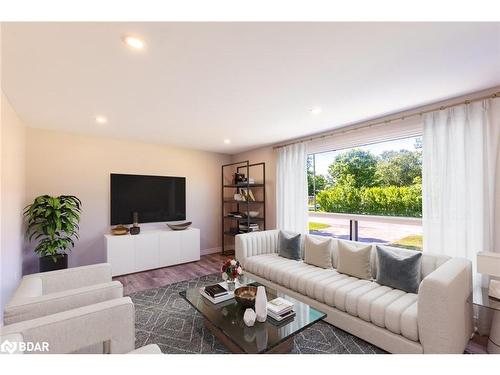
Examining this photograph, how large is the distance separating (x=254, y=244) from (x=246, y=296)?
4.91 feet

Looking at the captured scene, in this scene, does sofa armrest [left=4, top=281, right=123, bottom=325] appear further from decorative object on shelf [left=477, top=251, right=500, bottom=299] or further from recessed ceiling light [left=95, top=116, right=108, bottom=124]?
decorative object on shelf [left=477, top=251, right=500, bottom=299]

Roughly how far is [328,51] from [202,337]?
2.52 metres

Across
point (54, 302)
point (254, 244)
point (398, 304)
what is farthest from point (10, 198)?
point (398, 304)

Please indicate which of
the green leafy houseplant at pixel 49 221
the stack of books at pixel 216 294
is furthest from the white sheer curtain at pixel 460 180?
the green leafy houseplant at pixel 49 221

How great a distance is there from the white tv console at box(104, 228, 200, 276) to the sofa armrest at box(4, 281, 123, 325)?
2126 millimetres

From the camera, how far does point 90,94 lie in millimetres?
2232

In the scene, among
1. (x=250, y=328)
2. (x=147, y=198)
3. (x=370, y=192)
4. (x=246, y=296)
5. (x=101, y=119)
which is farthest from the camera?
(x=147, y=198)

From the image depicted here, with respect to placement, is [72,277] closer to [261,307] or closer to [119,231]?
[261,307]

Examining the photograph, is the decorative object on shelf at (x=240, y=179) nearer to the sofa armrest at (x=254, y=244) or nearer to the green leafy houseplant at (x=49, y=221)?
the sofa armrest at (x=254, y=244)

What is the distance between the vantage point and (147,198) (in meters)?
4.35

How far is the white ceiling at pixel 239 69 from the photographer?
1.37 metres

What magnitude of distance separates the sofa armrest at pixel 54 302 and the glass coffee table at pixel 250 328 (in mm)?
721

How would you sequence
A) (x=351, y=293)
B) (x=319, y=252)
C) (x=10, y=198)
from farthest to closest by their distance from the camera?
(x=319, y=252) < (x=10, y=198) < (x=351, y=293)
